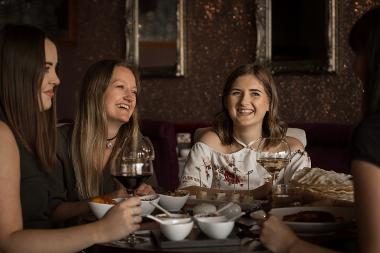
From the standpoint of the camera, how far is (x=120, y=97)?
9.33ft

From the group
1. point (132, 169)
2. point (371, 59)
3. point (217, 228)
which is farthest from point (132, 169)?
point (371, 59)

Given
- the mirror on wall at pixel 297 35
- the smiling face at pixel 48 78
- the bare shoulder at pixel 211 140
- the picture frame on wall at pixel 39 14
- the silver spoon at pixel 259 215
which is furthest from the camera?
the picture frame on wall at pixel 39 14

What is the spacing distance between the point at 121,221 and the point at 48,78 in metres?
0.62

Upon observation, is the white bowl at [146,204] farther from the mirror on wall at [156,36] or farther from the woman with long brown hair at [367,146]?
the mirror on wall at [156,36]

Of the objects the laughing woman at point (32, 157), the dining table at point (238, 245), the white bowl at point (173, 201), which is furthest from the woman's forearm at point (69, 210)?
the dining table at point (238, 245)

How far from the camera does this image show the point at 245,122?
3062 millimetres

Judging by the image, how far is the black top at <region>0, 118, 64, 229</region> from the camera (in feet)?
6.72

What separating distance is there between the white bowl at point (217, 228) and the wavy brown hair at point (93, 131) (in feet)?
3.36

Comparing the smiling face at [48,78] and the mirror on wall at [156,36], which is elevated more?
the mirror on wall at [156,36]

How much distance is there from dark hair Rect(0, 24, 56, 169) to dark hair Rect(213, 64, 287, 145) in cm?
142

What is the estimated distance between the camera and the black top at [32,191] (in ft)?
6.72

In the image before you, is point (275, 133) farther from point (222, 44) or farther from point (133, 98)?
point (222, 44)

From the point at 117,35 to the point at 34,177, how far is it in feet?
13.5

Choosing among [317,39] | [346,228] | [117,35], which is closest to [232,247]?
[346,228]
